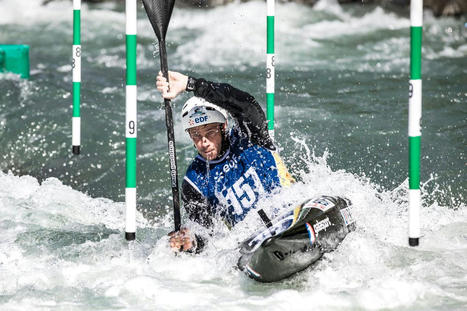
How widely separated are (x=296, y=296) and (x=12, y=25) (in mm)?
12106

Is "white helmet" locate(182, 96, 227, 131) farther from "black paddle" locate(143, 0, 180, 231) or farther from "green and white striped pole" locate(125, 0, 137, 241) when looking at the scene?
"green and white striped pole" locate(125, 0, 137, 241)

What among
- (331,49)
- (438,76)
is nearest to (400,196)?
(438,76)

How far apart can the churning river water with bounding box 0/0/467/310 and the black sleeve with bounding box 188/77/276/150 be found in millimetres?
410

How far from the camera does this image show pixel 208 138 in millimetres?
4918

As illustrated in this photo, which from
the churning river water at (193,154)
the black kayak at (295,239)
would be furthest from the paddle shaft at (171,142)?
the black kayak at (295,239)

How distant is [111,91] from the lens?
10242 mm

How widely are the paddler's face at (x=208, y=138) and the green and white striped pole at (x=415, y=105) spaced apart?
120cm

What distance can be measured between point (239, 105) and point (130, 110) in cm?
67

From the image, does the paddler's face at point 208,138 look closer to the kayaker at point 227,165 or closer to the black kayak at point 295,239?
the kayaker at point 227,165

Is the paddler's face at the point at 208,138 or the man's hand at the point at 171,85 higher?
the man's hand at the point at 171,85

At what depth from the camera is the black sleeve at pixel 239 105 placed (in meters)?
4.87

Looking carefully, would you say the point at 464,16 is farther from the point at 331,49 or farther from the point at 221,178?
the point at 221,178

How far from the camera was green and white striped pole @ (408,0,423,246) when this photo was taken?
4.22 m

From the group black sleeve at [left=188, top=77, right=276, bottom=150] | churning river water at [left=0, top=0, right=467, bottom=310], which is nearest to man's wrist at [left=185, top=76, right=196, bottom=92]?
black sleeve at [left=188, top=77, right=276, bottom=150]
